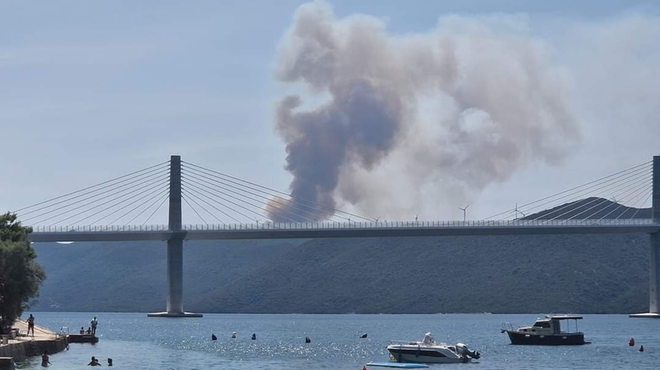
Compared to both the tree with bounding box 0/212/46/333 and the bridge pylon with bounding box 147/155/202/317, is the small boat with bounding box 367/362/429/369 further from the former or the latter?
the bridge pylon with bounding box 147/155/202/317

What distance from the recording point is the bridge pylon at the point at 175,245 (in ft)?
586

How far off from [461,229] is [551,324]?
209 ft

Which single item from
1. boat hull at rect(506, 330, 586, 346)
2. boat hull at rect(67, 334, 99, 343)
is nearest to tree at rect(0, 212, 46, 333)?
boat hull at rect(67, 334, 99, 343)

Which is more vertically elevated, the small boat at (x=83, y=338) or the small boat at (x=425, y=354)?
the small boat at (x=83, y=338)

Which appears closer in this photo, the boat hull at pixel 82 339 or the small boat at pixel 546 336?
the boat hull at pixel 82 339

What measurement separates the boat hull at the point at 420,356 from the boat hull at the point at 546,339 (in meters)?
22.8

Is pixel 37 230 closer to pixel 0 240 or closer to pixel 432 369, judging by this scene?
pixel 0 240

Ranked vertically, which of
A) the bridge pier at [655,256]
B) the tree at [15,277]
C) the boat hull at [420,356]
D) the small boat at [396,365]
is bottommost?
the small boat at [396,365]

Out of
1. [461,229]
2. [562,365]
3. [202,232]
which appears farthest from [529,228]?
[562,365]

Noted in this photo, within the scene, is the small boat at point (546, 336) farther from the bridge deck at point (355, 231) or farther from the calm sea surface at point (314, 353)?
the bridge deck at point (355, 231)

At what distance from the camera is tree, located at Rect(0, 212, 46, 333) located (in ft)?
302

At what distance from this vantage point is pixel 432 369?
8638cm

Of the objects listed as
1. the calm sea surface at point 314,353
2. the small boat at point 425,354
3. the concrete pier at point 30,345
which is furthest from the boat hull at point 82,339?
the small boat at point 425,354

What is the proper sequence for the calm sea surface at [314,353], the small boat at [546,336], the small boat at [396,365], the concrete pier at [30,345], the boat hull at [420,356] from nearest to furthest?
the concrete pier at [30,345]
the small boat at [396,365]
the calm sea surface at [314,353]
the boat hull at [420,356]
the small boat at [546,336]
